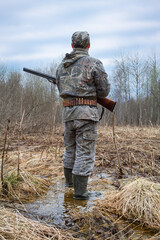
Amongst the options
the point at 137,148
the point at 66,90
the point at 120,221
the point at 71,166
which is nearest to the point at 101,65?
the point at 66,90

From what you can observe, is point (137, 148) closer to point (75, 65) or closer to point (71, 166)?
point (71, 166)

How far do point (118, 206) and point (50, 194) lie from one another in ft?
3.61

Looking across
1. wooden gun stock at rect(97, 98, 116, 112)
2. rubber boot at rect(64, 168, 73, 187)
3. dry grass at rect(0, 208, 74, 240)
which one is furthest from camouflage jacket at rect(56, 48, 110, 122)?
dry grass at rect(0, 208, 74, 240)

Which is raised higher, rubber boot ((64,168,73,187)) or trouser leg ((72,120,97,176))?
trouser leg ((72,120,97,176))

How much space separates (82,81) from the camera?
3197 millimetres

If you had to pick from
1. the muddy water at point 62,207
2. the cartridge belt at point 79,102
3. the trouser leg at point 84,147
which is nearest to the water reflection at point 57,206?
the muddy water at point 62,207

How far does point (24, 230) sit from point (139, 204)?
1220 millimetres

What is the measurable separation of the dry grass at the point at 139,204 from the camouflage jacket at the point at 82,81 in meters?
1.08

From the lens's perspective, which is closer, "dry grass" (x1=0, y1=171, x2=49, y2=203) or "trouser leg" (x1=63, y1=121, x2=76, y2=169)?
"dry grass" (x1=0, y1=171, x2=49, y2=203)

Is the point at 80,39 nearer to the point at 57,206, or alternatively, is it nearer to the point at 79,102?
the point at 79,102

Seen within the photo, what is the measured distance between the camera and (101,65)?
10.8 feet

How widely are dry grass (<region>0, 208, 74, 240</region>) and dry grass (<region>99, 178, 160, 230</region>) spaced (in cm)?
78

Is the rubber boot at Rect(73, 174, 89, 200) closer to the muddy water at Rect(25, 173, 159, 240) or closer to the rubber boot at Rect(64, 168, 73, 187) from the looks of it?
the muddy water at Rect(25, 173, 159, 240)

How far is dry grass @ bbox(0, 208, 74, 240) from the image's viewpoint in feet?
5.86
